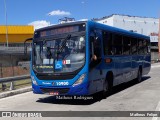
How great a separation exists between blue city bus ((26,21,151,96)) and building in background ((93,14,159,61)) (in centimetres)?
6868

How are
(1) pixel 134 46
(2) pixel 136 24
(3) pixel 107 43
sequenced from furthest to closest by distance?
(2) pixel 136 24 < (1) pixel 134 46 < (3) pixel 107 43

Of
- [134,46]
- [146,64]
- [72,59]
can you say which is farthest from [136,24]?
[72,59]

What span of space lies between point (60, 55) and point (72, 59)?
19.8 inches

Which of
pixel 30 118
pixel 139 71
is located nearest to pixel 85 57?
pixel 30 118

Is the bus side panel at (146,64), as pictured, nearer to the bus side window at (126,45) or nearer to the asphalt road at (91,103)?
the bus side window at (126,45)

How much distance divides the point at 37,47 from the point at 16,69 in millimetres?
22584

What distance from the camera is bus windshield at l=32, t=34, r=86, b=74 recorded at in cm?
1136

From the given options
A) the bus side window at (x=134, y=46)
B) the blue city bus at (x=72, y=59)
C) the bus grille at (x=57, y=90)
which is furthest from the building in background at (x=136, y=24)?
the bus grille at (x=57, y=90)

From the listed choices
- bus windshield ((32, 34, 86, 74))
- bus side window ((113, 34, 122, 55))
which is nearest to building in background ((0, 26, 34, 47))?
bus side window ((113, 34, 122, 55))

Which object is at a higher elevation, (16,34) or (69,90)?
(16,34)

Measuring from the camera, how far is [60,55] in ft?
38.1

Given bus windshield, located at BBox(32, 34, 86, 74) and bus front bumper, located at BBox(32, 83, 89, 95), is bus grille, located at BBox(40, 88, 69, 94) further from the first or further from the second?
bus windshield, located at BBox(32, 34, 86, 74)

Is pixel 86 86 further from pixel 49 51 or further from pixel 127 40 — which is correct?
pixel 127 40

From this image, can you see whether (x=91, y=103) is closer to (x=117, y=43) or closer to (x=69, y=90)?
(x=69, y=90)
